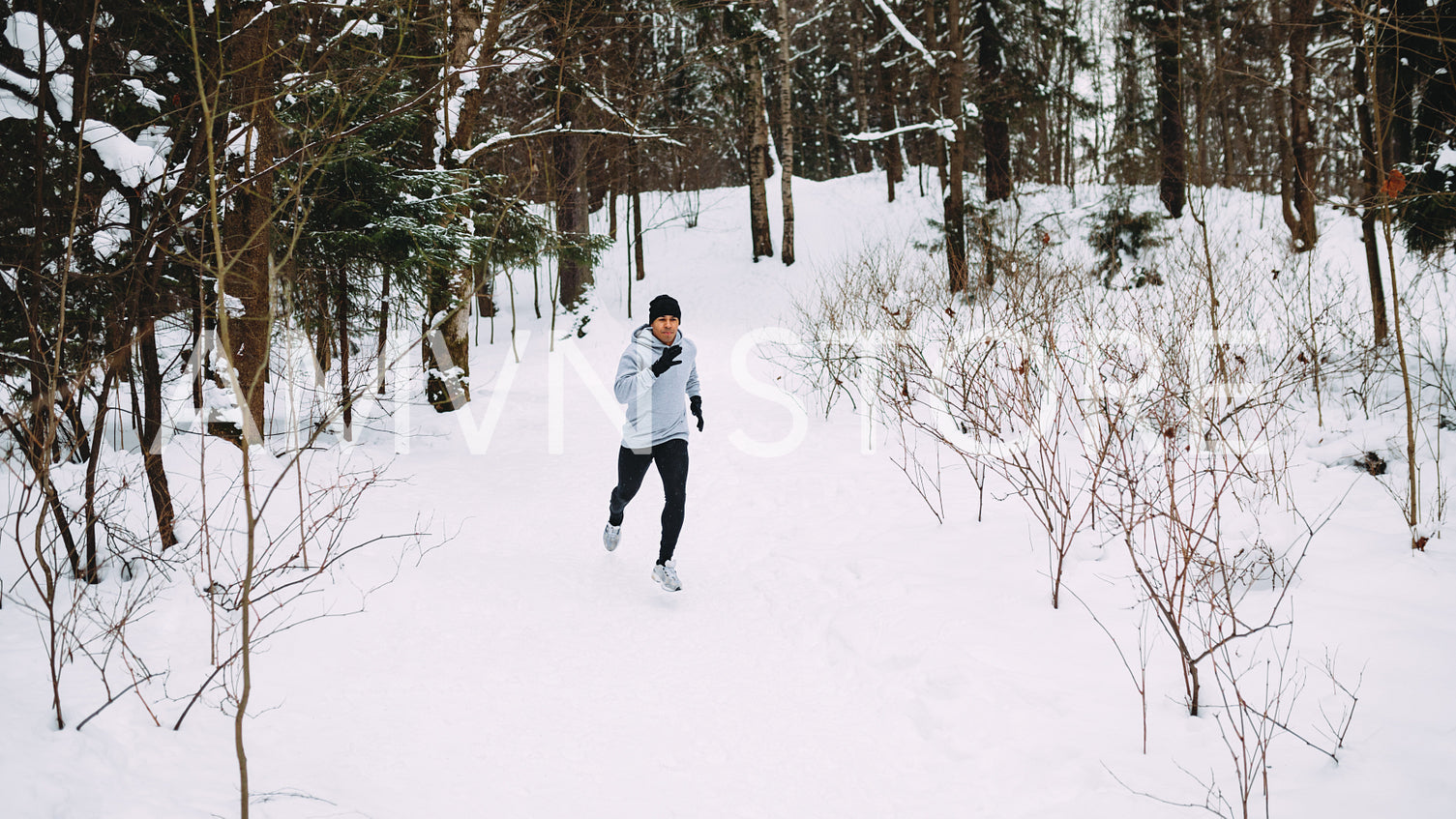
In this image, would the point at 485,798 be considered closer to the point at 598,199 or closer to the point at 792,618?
the point at 792,618

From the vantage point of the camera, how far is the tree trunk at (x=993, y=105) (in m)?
15.9

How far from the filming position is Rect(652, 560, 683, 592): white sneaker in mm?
4742

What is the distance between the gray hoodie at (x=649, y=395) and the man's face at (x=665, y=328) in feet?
0.12

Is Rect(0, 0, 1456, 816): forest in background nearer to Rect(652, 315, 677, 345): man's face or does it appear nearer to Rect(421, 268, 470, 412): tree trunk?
Rect(421, 268, 470, 412): tree trunk

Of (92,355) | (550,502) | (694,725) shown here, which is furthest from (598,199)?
(694,725)

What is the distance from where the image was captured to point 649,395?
4.80 meters

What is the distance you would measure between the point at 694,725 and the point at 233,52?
5.36 metres

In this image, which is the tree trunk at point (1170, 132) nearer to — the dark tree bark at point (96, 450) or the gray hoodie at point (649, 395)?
the gray hoodie at point (649, 395)

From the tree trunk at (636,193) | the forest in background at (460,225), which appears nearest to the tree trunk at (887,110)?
the forest in background at (460,225)

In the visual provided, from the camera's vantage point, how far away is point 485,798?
286 cm

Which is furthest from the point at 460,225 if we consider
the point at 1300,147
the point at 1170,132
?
the point at 1170,132

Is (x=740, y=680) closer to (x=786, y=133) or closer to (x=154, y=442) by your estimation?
(x=154, y=442)

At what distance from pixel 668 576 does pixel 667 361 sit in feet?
4.46

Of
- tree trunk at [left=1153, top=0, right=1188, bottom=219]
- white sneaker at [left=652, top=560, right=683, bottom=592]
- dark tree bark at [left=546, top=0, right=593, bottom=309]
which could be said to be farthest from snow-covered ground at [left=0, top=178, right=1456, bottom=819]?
tree trunk at [left=1153, top=0, right=1188, bottom=219]
